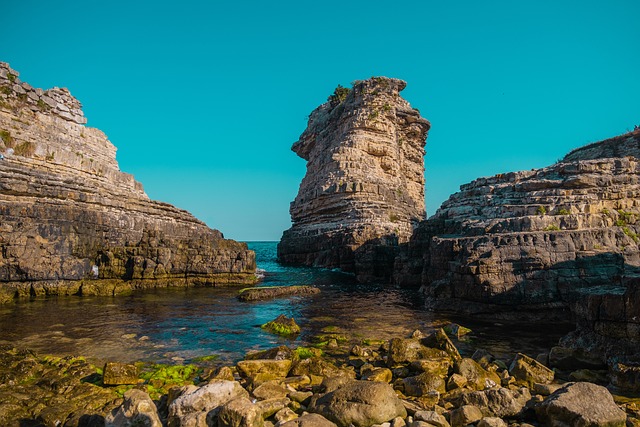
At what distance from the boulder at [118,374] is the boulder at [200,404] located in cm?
240

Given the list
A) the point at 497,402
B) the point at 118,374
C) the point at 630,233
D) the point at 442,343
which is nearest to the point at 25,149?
the point at 118,374

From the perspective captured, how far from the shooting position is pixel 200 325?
544 inches

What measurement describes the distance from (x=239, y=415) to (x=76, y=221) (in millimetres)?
20569

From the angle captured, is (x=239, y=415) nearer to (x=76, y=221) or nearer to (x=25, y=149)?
(x=76, y=221)

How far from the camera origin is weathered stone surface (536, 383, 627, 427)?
5.25 meters

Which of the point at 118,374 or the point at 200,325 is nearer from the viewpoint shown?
the point at 118,374

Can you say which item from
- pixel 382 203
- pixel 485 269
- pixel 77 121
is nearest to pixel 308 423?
pixel 485 269

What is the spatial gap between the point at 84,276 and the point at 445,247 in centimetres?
1896

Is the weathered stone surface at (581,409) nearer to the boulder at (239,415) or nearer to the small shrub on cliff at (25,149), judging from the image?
the boulder at (239,415)

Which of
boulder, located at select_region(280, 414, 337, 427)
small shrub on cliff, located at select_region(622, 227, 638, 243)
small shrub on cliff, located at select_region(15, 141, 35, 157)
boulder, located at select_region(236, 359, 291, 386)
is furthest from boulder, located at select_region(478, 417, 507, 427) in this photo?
small shrub on cliff, located at select_region(15, 141, 35, 157)

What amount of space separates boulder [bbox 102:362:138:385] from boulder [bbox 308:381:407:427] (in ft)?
13.0

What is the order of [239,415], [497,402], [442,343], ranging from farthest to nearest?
[442,343] < [497,402] < [239,415]

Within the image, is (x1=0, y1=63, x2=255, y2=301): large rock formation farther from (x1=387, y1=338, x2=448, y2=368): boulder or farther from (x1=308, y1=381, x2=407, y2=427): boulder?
(x1=308, y1=381, x2=407, y2=427): boulder

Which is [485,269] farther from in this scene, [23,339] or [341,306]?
[23,339]
